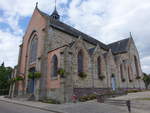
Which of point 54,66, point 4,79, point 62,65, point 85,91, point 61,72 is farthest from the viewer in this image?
point 4,79

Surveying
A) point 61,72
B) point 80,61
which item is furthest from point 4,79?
point 61,72

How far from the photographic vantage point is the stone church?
605 inches

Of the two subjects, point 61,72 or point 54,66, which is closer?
point 61,72

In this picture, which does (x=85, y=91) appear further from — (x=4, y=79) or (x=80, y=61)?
(x=4, y=79)

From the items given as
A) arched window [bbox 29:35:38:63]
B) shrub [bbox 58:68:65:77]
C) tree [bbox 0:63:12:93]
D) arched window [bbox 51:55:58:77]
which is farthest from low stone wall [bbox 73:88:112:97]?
tree [bbox 0:63:12:93]

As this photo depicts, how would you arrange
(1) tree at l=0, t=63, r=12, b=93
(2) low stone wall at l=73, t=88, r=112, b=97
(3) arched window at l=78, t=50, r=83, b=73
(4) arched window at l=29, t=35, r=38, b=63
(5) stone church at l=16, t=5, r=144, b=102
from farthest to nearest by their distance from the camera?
1. (1) tree at l=0, t=63, r=12, b=93
2. (4) arched window at l=29, t=35, r=38, b=63
3. (3) arched window at l=78, t=50, r=83, b=73
4. (2) low stone wall at l=73, t=88, r=112, b=97
5. (5) stone church at l=16, t=5, r=144, b=102

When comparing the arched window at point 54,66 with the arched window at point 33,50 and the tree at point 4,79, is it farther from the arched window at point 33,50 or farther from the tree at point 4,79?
the tree at point 4,79

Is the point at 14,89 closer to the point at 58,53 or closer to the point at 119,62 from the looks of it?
the point at 58,53

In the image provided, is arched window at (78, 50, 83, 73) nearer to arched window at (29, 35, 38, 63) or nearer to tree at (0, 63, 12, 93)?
arched window at (29, 35, 38, 63)

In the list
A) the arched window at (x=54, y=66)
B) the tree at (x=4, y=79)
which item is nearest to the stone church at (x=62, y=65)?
the arched window at (x=54, y=66)

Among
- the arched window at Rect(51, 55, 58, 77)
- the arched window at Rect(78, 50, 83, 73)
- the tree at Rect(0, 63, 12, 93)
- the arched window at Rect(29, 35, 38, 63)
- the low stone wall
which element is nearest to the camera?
the low stone wall

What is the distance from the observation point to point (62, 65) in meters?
15.2

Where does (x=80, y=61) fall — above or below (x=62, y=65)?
above

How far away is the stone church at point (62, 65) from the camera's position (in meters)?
15.4
